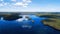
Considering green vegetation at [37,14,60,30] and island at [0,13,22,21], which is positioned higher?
island at [0,13,22,21]

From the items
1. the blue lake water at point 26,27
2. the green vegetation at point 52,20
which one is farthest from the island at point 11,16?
the green vegetation at point 52,20

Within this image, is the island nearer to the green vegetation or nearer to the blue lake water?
the blue lake water

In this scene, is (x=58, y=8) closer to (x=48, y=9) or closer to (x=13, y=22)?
(x=48, y=9)

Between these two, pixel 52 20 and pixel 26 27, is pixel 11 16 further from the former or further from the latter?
pixel 52 20

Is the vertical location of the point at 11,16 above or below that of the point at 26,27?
above

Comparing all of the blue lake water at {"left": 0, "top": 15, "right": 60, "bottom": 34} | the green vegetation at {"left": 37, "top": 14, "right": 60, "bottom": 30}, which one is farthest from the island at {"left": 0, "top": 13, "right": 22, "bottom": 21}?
the green vegetation at {"left": 37, "top": 14, "right": 60, "bottom": 30}

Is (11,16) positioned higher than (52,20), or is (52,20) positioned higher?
(11,16)

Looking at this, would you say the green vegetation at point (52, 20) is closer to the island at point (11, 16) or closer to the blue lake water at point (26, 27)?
the blue lake water at point (26, 27)

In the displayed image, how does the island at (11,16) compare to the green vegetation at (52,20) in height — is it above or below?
above

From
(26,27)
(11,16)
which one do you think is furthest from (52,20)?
(11,16)
